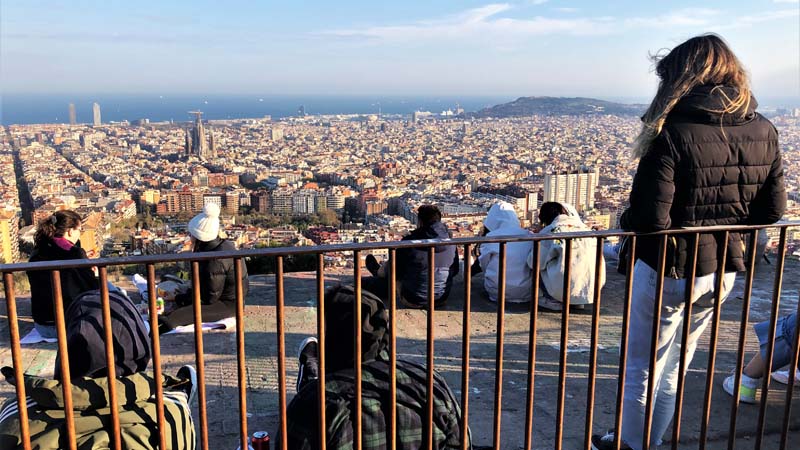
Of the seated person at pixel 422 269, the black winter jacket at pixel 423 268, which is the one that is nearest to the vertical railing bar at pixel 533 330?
the seated person at pixel 422 269

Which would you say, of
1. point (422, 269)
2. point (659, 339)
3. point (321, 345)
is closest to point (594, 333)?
point (659, 339)

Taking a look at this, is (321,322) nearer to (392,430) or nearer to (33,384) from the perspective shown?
(392,430)

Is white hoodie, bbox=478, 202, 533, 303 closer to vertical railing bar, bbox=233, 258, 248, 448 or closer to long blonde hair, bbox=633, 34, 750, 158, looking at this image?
long blonde hair, bbox=633, 34, 750, 158

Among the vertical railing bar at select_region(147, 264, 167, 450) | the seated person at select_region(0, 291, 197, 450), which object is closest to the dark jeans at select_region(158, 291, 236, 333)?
the seated person at select_region(0, 291, 197, 450)

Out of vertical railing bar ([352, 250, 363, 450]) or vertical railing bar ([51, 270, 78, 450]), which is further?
vertical railing bar ([352, 250, 363, 450])

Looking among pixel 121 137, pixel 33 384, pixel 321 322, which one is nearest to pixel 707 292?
pixel 321 322

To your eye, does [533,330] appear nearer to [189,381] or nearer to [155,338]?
[155,338]
